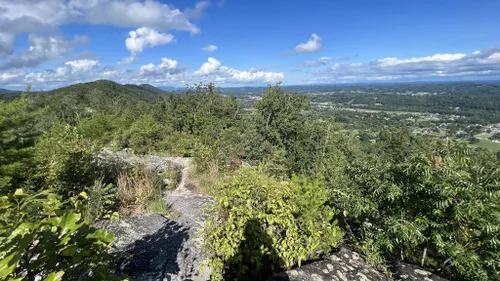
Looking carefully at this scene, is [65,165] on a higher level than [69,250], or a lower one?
lower

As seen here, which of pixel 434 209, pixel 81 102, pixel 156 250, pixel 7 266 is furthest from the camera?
pixel 81 102

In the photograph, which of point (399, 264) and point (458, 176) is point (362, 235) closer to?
point (399, 264)

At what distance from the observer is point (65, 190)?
4.45m

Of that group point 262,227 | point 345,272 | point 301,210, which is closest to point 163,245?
point 262,227

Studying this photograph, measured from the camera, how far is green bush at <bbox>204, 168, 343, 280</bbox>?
2654 millimetres

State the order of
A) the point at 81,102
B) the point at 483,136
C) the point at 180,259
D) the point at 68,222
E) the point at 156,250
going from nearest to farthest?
the point at 68,222 → the point at 180,259 → the point at 156,250 → the point at 81,102 → the point at 483,136

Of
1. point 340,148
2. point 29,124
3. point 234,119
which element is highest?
point 29,124

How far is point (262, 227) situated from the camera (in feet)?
8.97

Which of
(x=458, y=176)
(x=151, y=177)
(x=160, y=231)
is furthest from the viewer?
(x=151, y=177)

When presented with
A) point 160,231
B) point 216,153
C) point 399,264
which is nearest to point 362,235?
point 399,264

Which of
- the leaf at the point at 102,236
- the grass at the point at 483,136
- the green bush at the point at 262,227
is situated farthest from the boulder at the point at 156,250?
the grass at the point at 483,136

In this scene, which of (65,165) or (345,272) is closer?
(345,272)

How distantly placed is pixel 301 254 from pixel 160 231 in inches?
87.5

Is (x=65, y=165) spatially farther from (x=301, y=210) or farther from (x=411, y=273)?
(x=411, y=273)
